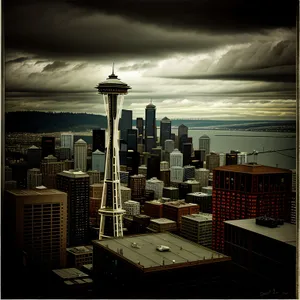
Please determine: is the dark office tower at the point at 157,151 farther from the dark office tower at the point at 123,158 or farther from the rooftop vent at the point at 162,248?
the rooftop vent at the point at 162,248

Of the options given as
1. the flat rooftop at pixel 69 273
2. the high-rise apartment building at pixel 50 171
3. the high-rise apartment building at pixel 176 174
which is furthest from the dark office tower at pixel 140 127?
the flat rooftop at pixel 69 273

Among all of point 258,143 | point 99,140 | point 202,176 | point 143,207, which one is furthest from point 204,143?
point 99,140

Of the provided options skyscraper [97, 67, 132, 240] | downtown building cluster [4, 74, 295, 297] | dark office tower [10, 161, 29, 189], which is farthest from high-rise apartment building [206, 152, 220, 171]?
dark office tower [10, 161, 29, 189]

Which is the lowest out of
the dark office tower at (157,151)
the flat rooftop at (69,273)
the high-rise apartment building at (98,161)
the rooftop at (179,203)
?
the flat rooftop at (69,273)

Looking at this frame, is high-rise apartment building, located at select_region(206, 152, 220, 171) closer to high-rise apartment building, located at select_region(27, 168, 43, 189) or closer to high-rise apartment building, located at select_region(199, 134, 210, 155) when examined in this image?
high-rise apartment building, located at select_region(199, 134, 210, 155)

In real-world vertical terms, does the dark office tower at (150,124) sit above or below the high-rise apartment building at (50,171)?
above

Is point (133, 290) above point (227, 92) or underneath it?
underneath

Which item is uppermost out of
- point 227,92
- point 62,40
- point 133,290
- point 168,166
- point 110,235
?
point 62,40

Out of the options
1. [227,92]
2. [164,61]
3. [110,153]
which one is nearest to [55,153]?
[110,153]

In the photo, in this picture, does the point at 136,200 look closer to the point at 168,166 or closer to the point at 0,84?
the point at 168,166
